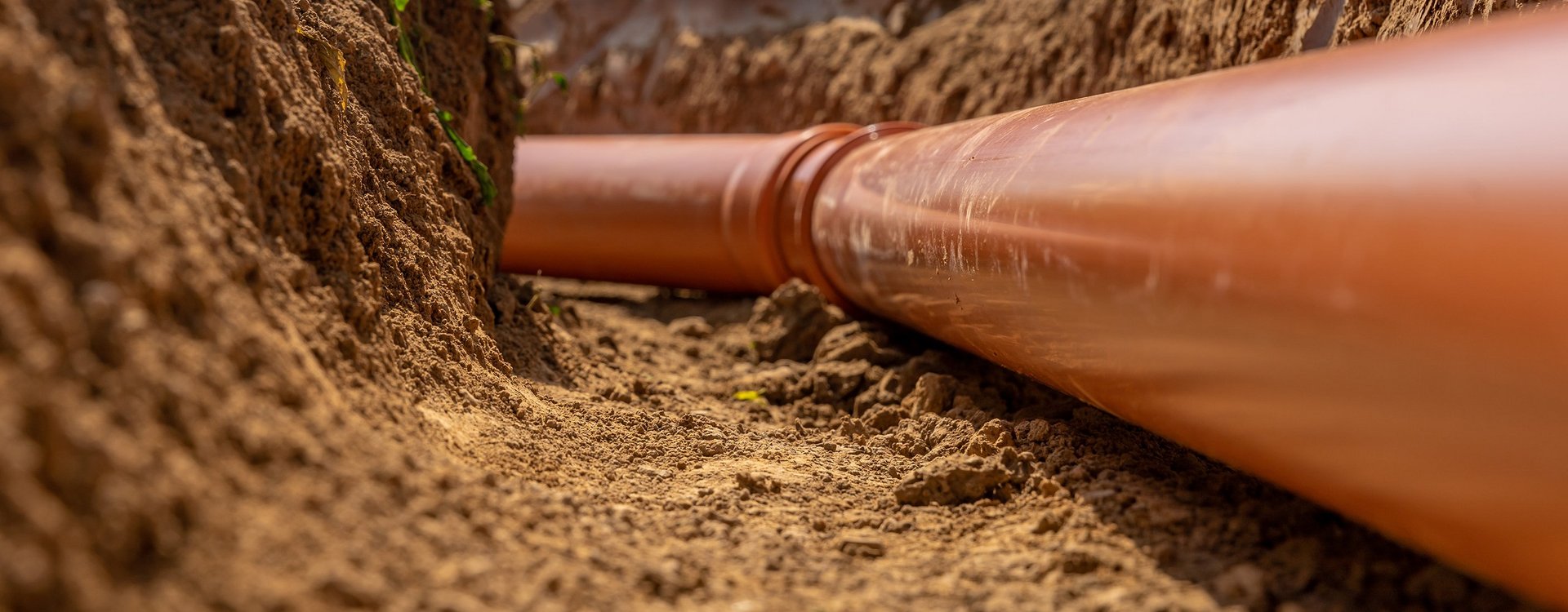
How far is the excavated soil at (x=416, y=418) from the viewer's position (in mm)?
942

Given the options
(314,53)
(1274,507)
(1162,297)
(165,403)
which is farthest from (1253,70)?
(314,53)

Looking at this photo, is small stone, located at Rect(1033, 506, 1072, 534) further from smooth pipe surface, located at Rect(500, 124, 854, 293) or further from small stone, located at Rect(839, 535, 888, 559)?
smooth pipe surface, located at Rect(500, 124, 854, 293)

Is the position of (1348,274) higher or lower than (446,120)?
lower

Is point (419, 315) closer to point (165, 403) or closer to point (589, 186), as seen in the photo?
point (165, 403)

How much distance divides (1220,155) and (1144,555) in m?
0.51

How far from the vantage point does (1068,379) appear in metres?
1.78

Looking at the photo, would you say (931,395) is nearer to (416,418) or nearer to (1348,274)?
(416,418)

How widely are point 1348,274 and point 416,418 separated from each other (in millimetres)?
1149

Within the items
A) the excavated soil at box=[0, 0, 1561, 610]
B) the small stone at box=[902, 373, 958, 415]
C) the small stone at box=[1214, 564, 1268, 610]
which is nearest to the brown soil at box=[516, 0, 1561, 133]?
the excavated soil at box=[0, 0, 1561, 610]

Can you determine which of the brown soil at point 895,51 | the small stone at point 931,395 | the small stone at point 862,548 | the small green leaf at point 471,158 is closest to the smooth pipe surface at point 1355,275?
the small stone at point 862,548

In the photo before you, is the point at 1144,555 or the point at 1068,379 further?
the point at 1068,379

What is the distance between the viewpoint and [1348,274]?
1.06 m

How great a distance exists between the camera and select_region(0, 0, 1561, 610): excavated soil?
37.1 inches

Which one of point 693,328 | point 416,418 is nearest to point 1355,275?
point 416,418
